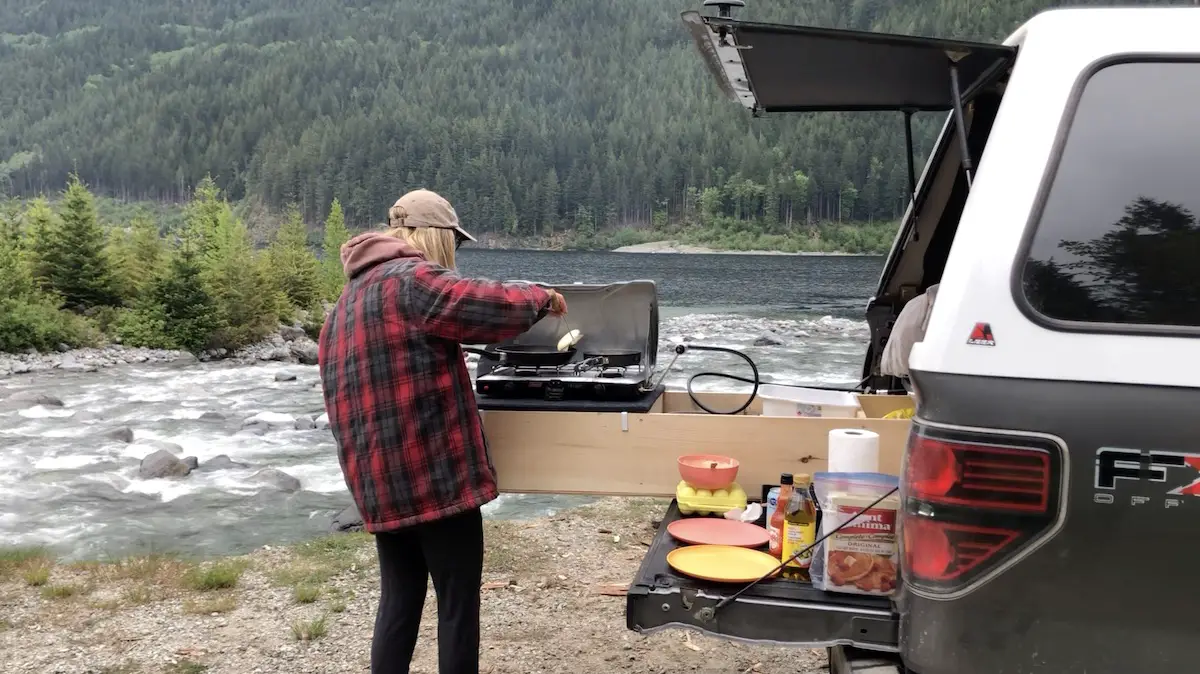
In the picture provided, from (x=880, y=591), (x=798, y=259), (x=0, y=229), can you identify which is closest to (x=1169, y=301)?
(x=880, y=591)

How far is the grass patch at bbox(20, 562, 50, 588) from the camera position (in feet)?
21.7

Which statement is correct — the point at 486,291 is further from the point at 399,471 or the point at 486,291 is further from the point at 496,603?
the point at 496,603

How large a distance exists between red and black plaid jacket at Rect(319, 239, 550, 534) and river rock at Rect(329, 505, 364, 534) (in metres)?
7.00

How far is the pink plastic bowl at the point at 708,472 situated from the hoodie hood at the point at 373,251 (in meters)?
1.08

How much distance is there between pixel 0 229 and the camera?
30344mm

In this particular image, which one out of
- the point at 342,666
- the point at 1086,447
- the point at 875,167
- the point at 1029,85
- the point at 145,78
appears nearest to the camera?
the point at 1086,447

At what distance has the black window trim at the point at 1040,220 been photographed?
183cm

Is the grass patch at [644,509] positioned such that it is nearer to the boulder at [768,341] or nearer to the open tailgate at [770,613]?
the open tailgate at [770,613]

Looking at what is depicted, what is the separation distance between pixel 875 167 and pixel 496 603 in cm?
11771

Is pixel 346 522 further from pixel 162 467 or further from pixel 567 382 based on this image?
pixel 567 382

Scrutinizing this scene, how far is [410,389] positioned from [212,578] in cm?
435

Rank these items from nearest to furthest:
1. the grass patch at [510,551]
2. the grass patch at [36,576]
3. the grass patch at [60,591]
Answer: the grass patch at [60,591] < the grass patch at [510,551] < the grass patch at [36,576]

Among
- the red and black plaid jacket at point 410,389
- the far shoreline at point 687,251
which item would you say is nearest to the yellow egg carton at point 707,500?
the red and black plaid jacket at point 410,389

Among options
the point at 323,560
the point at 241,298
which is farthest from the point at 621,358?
the point at 241,298
